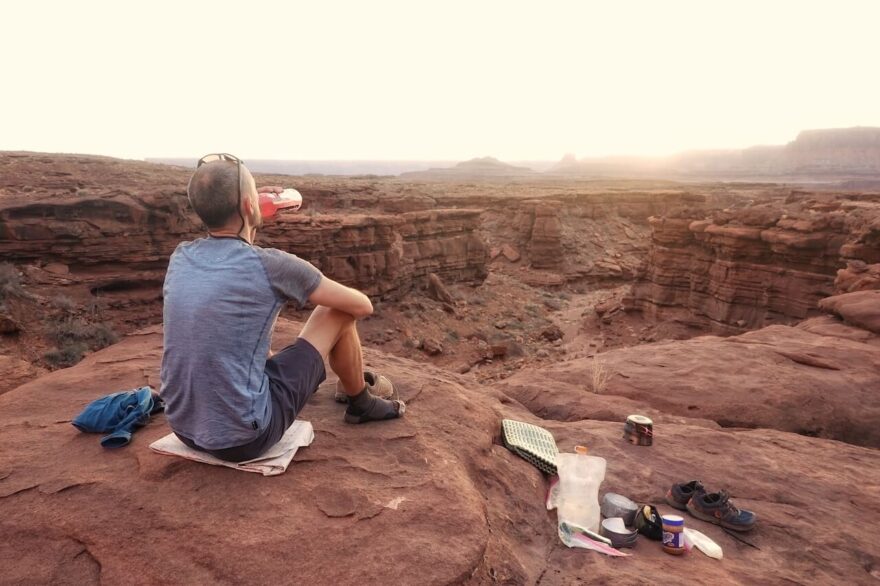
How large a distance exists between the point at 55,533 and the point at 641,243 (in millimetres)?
34039

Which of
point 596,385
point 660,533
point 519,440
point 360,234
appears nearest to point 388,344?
point 360,234

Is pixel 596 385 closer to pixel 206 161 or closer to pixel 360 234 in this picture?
pixel 206 161

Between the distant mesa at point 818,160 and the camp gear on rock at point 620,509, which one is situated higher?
the distant mesa at point 818,160

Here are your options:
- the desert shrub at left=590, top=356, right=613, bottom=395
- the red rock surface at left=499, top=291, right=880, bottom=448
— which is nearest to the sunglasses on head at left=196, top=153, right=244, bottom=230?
the red rock surface at left=499, top=291, right=880, bottom=448

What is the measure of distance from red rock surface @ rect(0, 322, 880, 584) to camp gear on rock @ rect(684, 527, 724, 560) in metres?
0.08

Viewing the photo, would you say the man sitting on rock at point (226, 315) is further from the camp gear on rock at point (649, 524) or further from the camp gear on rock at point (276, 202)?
the camp gear on rock at point (649, 524)

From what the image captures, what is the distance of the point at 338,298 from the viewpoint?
2846mm

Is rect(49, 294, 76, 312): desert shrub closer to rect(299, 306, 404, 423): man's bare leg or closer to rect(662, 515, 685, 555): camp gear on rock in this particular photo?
rect(299, 306, 404, 423): man's bare leg

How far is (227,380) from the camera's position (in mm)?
2484

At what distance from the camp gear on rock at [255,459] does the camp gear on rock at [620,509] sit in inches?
80.4

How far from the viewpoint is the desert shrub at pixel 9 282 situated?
9.65 metres

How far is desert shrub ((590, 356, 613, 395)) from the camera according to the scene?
21.0 feet

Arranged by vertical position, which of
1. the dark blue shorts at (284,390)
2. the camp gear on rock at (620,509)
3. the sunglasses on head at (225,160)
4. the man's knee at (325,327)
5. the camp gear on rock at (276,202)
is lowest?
the camp gear on rock at (620,509)

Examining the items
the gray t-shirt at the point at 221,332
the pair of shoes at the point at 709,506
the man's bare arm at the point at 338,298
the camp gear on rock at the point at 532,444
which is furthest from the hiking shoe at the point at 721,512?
the gray t-shirt at the point at 221,332
